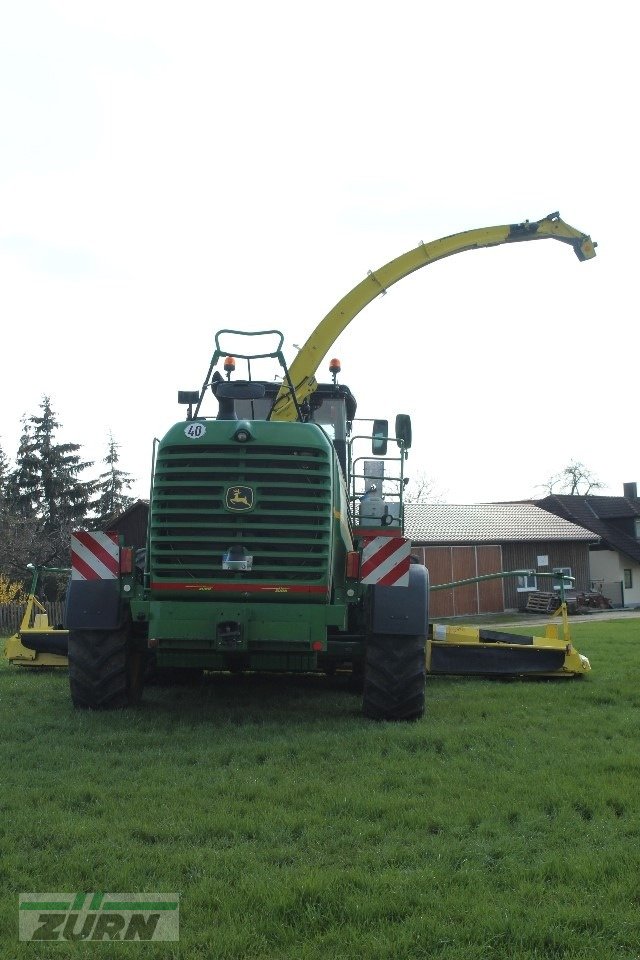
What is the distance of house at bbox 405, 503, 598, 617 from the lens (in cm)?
3366

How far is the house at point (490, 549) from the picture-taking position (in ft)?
110

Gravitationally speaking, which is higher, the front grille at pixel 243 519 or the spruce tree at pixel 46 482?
the spruce tree at pixel 46 482

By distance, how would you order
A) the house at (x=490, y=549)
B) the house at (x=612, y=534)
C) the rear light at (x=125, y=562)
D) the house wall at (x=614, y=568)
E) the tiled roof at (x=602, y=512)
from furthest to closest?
1. the tiled roof at (x=602, y=512)
2. the house wall at (x=614, y=568)
3. the house at (x=612, y=534)
4. the house at (x=490, y=549)
5. the rear light at (x=125, y=562)

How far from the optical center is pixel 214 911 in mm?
3600

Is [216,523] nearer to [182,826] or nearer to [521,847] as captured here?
[182,826]

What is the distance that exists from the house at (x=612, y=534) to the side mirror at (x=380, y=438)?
3316 cm

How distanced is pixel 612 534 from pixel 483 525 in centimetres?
1284

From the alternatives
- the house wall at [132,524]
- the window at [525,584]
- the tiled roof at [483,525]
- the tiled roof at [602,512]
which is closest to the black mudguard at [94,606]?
the house wall at [132,524]

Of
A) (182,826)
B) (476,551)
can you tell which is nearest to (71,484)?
(476,551)

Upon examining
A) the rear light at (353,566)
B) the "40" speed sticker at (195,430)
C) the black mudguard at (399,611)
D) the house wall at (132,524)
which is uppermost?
the house wall at (132,524)

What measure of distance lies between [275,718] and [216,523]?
1844mm

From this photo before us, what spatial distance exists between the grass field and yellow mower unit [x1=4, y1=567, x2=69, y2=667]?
2.18 m

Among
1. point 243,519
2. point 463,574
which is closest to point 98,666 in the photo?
point 243,519

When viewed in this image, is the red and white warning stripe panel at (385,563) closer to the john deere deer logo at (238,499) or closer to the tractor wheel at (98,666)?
the john deere deer logo at (238,499)
